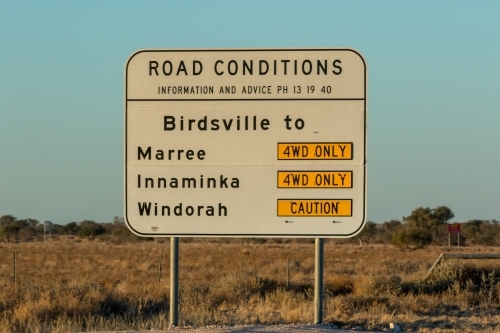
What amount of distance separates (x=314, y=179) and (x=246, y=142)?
2.66 feet

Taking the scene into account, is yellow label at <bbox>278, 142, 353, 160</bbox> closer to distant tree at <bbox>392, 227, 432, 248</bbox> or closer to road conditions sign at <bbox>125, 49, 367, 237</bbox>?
road conditions sign at <bbox>125, 49, 367, 237</bbox>

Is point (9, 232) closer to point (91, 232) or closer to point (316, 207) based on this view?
point (91, 232)

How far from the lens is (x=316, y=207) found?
27.3ft

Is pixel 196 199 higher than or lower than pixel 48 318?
higher

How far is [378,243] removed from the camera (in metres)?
85.4

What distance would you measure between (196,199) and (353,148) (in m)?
1.74

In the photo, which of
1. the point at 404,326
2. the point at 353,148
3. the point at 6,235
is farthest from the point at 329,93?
the point at 6,235

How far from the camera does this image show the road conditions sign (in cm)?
827

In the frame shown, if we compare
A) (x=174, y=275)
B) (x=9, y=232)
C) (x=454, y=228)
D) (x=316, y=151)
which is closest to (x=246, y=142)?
(x=316, y=151)

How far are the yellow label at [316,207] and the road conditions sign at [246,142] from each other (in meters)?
0.01

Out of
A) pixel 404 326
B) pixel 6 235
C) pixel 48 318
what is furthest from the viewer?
pixel 6 235

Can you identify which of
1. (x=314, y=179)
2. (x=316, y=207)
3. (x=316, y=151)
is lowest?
(x=316, y=207)

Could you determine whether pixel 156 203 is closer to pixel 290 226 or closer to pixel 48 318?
pixel 290 226

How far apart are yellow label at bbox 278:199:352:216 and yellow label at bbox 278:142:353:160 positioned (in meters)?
0.45
